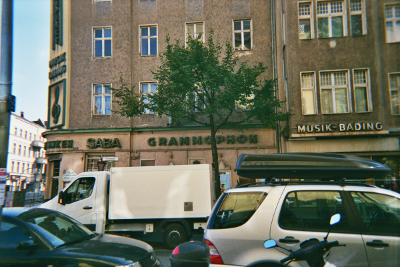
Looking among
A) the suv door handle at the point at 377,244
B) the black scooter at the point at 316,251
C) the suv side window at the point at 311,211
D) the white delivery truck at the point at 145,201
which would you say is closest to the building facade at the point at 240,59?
the white delivery truck at the point at 145,201

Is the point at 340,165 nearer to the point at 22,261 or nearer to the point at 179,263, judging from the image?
the point at 179,263

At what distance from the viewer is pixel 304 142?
51.7ft

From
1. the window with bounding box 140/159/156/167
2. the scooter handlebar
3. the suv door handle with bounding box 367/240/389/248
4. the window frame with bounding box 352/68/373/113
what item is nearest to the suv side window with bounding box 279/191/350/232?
the suv door handle with bounding box 367/240/389/248

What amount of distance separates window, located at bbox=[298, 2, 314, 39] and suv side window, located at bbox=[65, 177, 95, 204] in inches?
479

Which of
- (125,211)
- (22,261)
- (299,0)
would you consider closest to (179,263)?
(22,261)

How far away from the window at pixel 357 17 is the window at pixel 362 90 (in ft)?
6.73

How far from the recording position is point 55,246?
488 centimetres

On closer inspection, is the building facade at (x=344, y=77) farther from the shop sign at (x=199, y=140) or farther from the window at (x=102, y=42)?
the window at (x=102, y=42)

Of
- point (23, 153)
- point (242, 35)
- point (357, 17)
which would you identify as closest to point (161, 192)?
point (242, 35)

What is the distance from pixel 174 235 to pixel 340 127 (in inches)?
389

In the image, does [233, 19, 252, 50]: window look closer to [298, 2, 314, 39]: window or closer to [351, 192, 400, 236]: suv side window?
[298, 2, 314, 39]: window

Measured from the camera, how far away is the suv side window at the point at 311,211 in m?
3.96

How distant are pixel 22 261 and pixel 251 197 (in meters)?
3.40

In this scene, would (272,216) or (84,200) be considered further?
(84,200)
